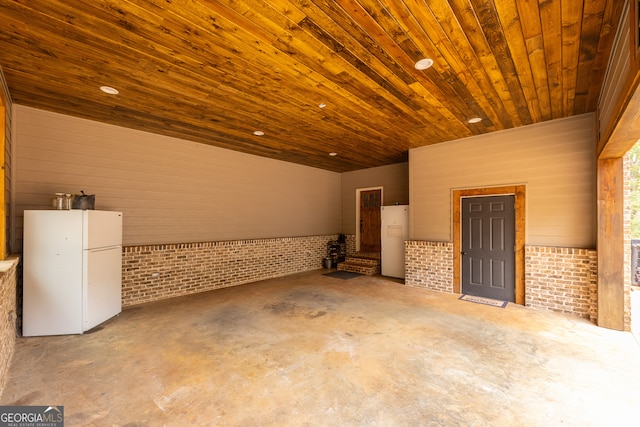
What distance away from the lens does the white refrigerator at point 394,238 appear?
6855mm

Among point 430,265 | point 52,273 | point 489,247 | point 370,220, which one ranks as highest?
point 370,220

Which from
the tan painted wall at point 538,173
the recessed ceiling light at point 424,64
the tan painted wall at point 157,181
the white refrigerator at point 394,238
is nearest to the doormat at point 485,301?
the tan painted wall at point 538,173

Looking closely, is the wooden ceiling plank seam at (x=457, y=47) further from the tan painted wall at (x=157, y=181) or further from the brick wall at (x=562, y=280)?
the tan painted wall at (x=157, y=181)

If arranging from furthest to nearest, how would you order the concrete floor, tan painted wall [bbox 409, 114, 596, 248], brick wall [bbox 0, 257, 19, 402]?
tan painted wall [bbox 409, 114, 596, 248]
brick wall [bbox 0, 257, 19, 402]
the concrete floor

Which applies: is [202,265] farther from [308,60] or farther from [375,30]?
[375,30]

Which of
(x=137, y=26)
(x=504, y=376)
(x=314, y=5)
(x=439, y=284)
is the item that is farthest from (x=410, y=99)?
(x=439, y=284)

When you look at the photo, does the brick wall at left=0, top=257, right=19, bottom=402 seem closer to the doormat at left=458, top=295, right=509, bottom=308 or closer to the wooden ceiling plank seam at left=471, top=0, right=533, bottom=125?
the wooden ceiling plank seam at left=471, top=0, right=533, bottom=125

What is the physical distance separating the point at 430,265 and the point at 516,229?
5.70 feet

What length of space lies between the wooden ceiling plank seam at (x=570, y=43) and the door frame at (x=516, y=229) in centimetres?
175

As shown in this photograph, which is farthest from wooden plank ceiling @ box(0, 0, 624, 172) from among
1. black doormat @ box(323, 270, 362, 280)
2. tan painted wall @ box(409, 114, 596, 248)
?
black doormat @ box(323, 270, 362, 280)

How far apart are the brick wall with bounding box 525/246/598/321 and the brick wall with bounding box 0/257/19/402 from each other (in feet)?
22.4

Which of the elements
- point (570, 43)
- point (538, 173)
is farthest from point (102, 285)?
point (538, 173)

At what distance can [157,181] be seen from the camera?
5.20 meters

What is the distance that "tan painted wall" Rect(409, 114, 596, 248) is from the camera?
14.0 ft
